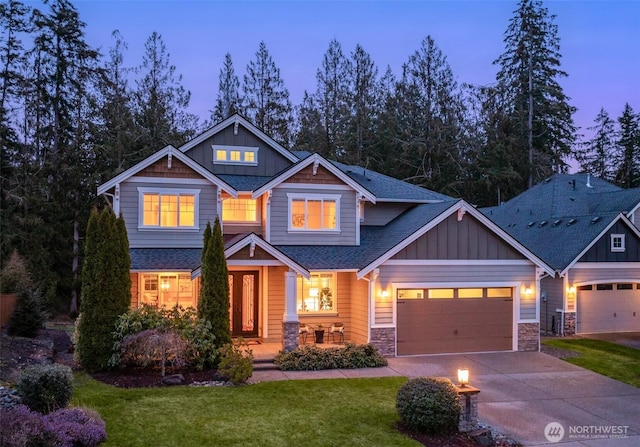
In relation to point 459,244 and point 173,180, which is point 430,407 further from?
point 173,180

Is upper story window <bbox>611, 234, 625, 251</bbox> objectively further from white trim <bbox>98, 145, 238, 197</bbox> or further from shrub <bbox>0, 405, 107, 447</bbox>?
shrub <bbox>0, 405, 107, 447</bbox>

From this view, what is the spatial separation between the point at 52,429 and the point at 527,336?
14436 millimetres

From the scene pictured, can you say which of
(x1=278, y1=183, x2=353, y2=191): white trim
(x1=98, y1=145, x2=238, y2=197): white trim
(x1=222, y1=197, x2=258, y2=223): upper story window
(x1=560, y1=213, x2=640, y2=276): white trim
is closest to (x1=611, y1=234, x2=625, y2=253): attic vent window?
(x1=560, y1=213, x2=640, y2=276): white trim

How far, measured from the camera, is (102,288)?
1385 centimetres

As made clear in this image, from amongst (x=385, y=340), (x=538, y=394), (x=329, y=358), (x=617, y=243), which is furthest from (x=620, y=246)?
(x=329, y=358)

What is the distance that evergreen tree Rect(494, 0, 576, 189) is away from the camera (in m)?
42.6

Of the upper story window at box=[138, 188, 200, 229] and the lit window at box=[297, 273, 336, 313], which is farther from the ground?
the upper story window at box=[138, 188, 200, 229]

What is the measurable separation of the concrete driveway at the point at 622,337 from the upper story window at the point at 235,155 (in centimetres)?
1397

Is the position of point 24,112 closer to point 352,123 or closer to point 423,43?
point 352,123

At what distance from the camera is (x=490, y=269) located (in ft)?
58.9

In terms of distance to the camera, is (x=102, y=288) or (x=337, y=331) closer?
(x=102, y=288)

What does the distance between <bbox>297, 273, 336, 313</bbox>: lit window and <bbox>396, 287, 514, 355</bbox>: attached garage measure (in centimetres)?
250

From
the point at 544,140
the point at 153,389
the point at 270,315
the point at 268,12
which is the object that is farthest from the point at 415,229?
the point at 544,140

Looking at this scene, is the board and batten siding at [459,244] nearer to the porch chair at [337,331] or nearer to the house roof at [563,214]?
the porch chair at [337,331]
